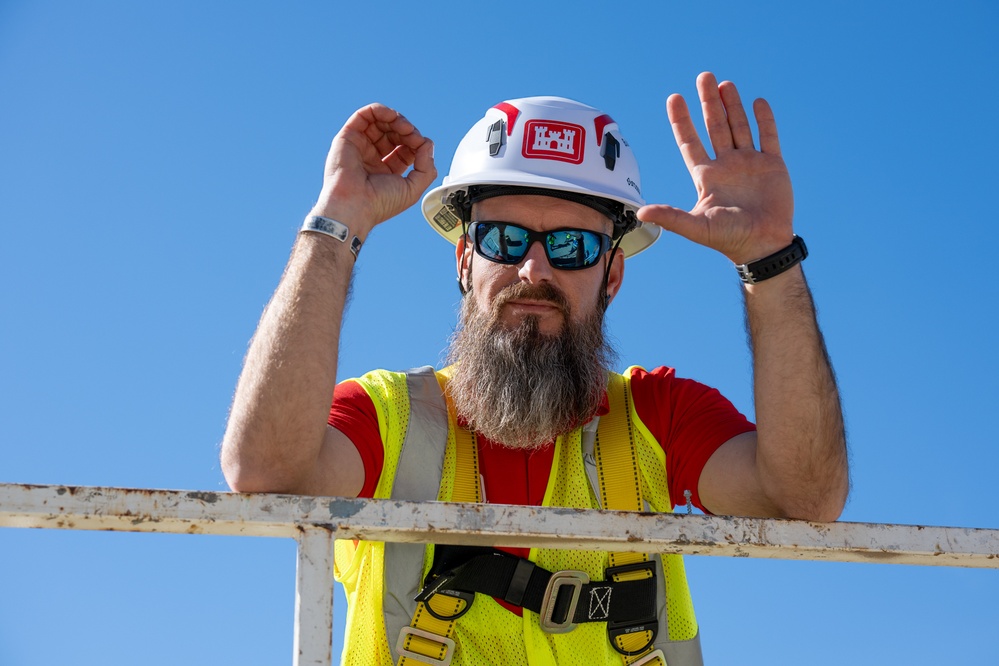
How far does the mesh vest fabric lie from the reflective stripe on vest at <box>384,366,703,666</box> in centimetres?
2

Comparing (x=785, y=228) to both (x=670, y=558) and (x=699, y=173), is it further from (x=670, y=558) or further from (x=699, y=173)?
(x=670, y=558)

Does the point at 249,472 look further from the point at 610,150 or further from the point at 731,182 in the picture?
the point at 610,150

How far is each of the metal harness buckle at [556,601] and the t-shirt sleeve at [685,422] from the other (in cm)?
60

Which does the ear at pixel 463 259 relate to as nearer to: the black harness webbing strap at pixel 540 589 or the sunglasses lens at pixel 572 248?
the sunglasses lens at pixel 572 248

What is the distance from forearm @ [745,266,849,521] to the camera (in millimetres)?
3750

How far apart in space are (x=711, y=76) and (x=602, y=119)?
123 cm

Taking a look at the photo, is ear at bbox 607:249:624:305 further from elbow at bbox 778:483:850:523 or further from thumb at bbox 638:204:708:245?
elbow at bbox 778:483:850:523

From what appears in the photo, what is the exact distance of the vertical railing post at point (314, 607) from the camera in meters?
2.32

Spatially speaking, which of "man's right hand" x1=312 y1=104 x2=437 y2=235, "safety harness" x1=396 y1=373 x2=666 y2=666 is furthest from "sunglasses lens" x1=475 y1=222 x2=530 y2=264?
"safety harness" x1=396 y1=373 x2=666 y2=666

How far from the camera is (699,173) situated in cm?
403

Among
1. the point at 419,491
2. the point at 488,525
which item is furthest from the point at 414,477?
the point at 488,525

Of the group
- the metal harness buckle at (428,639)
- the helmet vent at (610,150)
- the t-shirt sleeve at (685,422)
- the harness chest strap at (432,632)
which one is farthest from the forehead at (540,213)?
the metal harness buckle at (428,639)

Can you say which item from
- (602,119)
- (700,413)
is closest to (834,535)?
(700,413)

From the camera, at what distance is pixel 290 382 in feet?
11.7
